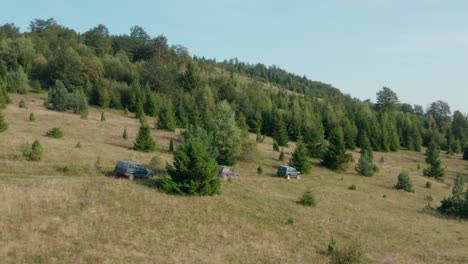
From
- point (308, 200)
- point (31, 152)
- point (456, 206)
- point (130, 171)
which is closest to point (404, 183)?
point (456, 206)

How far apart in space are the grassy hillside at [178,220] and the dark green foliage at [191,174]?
1.05 meters

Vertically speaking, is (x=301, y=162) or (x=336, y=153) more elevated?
(x=336, y=153)

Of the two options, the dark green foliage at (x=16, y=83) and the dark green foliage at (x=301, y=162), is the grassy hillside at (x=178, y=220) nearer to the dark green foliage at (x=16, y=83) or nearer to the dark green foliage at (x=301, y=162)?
the dark green foliage at (x=301, y=162)

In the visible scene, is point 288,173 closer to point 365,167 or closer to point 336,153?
point 336,153

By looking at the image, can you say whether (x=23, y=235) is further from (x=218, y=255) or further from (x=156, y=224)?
(x=218, y=255)

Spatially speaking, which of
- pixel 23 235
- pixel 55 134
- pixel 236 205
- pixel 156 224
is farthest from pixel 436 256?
pixel 55 134

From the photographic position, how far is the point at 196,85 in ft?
368

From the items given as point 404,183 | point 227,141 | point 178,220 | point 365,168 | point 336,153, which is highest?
point 336,153

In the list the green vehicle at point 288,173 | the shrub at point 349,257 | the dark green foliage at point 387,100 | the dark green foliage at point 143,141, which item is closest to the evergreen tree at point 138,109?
the dark green foliage at point 143,141

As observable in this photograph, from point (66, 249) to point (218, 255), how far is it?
8.29 metres

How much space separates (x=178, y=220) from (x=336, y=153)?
139 feet

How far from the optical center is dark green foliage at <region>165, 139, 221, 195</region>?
3284cm

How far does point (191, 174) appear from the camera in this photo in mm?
33219

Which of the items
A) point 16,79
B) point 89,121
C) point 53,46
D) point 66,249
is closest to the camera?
point 66,249
